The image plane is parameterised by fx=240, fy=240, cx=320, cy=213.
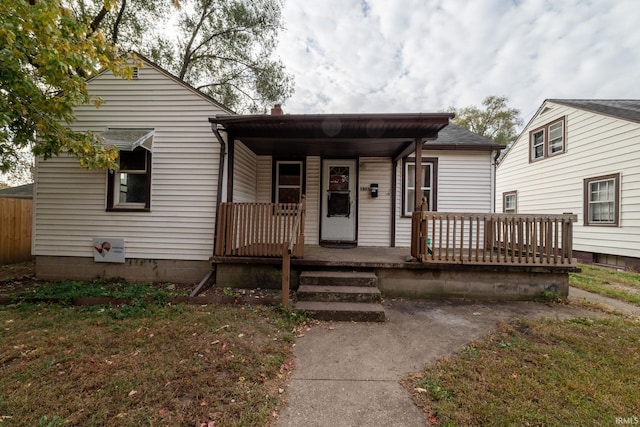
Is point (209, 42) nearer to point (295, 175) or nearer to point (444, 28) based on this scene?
point (295, 175)

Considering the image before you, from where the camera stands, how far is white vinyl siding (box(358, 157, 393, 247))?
660 cm

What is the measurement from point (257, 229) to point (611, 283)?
7.99 m

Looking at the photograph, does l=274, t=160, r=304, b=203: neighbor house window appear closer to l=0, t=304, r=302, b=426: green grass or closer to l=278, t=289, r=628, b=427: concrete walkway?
l=0, t=304, r=302, b=426: green grass

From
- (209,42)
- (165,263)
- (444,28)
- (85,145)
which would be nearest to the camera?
(85,145)

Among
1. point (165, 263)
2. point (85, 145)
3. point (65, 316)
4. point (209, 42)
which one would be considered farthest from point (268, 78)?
point (65, 316)

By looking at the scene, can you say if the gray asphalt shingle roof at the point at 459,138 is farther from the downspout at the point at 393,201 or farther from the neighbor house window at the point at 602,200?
the neighbor house window at the point at 602,200

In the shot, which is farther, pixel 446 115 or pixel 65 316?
pixel 446 115

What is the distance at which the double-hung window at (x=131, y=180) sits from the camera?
201 inches

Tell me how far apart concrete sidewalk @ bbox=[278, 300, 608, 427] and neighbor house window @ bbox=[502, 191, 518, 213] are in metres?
8.43

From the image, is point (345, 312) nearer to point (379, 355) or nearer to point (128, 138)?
point (379, 355)

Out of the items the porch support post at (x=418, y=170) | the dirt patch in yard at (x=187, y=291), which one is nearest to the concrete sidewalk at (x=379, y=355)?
the dirt patch in yard at (x=187, y=291)

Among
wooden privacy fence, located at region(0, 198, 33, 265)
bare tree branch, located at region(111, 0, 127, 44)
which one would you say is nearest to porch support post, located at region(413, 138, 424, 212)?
bare tree branch, located at region(111, 0, 127, 44)

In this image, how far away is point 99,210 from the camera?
5.15 metres

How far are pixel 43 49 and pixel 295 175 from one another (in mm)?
4800
